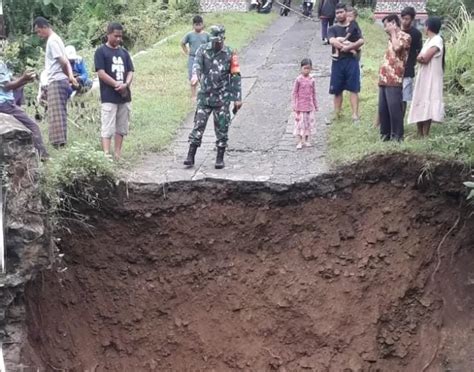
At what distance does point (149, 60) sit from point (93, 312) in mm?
7524

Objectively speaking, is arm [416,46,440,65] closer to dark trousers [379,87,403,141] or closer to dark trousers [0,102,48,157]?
dark trousers [379,87,403,141]

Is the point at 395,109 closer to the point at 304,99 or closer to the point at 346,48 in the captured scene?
the point at 304,99

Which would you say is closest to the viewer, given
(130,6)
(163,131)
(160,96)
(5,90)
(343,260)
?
(5,90)

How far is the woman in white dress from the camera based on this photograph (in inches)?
288

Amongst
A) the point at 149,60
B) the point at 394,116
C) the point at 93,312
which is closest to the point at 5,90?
the point at 93,312

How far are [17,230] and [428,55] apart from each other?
4380mm

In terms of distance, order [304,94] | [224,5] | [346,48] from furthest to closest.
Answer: [224,5]
[346,48]
[304,94]

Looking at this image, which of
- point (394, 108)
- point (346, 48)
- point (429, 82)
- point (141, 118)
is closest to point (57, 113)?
point (141, 118)

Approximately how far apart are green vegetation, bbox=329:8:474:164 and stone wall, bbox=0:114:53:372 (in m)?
3.24

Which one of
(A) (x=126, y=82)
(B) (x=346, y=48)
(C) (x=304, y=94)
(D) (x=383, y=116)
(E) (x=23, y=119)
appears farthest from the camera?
(B) (x=346, y=48)

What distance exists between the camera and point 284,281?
715cm

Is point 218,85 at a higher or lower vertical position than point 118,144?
higher

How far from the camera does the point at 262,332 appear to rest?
7215 mm

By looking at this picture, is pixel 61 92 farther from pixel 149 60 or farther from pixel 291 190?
pixel 149 60
